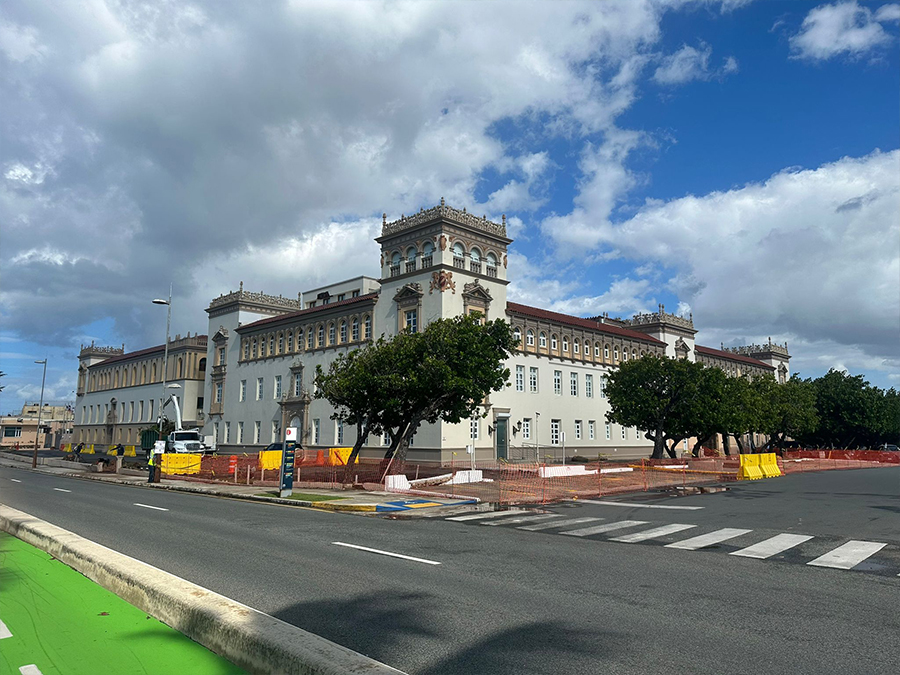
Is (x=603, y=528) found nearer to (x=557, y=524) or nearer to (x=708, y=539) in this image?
(x=557, y=524)

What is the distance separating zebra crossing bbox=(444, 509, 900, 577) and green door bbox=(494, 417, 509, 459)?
2900cm

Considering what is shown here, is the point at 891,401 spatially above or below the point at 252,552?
above

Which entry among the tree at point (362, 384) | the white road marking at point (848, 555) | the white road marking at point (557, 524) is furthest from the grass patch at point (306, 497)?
the white road marking at point (848, 555)

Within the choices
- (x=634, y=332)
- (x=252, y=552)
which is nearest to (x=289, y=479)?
(x=252, y=552)

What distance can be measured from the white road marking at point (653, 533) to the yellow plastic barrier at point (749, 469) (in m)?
23.6

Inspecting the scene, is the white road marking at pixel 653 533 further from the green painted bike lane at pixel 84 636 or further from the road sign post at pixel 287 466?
the road sign post at pixel 287 466

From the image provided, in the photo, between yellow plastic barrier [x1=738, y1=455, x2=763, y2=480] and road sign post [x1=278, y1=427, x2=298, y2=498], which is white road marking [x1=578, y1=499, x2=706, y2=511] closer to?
road sign post [x1=278, y1=427, x2=298, y2=498]

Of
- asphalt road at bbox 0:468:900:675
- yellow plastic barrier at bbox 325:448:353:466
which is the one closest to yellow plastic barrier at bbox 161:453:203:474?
yellow plastic barrier at bbox 325:448:353:466

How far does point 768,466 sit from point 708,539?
29400mm

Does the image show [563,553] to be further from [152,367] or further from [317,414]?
[152,367]

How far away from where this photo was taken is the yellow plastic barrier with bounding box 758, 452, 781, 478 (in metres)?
38.7

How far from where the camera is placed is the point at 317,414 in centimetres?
5409

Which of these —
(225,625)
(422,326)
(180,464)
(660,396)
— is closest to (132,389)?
(180,464)

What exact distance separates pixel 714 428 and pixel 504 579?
1693 inches
